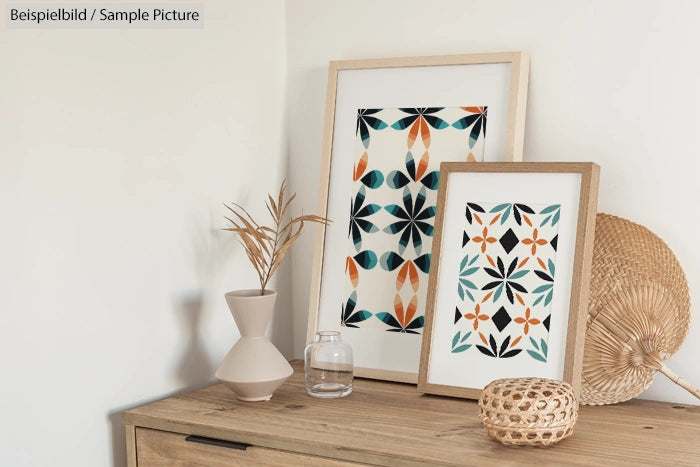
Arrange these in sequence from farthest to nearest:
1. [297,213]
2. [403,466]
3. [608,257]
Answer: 1. [297,213]
2. [608,257]
3. [403,466]

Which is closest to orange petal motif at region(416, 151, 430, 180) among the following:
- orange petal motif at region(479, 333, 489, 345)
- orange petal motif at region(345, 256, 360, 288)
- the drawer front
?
orange petal motif at region(345, 256, 360, 288)

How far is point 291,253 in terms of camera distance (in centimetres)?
182

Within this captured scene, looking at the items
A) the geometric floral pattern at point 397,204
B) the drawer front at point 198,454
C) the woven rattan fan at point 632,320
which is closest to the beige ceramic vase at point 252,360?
the drawer front at point 198,454

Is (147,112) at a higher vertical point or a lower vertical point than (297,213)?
higher

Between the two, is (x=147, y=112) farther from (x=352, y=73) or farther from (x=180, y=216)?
(x=352, y=73)

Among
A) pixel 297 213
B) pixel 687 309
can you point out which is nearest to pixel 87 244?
pixel 297 213

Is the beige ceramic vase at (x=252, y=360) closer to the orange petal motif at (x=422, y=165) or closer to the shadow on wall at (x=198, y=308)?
the shadow on wall at (x=198, y=308)

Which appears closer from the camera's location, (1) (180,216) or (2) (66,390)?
(2) (66,390)

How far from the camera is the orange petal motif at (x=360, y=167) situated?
5.38 feet

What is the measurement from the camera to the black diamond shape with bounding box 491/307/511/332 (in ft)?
4.64

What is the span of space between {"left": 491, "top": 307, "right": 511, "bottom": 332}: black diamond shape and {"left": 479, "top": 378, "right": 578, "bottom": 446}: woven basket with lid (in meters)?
0.24

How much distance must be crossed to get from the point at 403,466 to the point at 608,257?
1.82ft

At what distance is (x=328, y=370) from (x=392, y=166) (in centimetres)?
43

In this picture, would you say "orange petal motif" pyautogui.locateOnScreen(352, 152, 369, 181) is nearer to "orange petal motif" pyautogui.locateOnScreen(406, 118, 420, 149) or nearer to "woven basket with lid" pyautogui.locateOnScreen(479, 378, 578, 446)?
"orange petal motif" pyautogui.locateOnScreen(406, 118, 420, 149)
